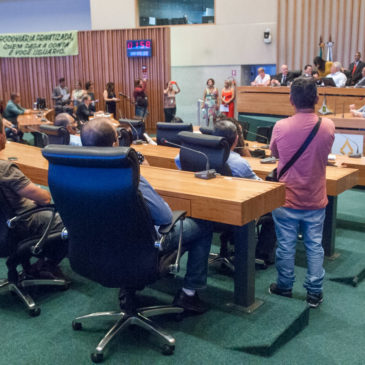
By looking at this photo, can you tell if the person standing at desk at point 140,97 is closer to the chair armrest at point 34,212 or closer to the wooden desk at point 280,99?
the wooden desk at point 280,99

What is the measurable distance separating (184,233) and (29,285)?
122cm

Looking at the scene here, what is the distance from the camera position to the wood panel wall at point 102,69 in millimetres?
13266

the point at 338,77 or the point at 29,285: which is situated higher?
the point at 338,77

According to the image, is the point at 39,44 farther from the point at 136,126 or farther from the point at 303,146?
the point at 303,146

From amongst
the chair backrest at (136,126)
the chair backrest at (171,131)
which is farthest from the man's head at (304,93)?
the chair backrest at (136,126)

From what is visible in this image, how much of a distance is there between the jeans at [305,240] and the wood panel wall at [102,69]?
10605 mm

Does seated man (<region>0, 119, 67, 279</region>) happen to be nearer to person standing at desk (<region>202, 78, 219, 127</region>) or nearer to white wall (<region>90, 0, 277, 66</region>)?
person standing at desk (<region>202, 78, 219, 127</region>)

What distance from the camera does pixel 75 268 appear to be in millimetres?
2416

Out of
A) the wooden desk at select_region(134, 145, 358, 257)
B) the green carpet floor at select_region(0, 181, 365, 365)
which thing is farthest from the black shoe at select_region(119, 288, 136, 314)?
the wooden desk at select_region(134, 145, 358, 257)

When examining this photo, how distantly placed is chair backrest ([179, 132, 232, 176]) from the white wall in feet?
31.5

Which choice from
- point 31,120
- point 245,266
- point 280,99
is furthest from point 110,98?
point 245,266

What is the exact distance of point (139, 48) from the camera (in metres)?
13.3

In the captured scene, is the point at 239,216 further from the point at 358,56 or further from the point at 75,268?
the point at 358,56

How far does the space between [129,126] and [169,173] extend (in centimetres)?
248
